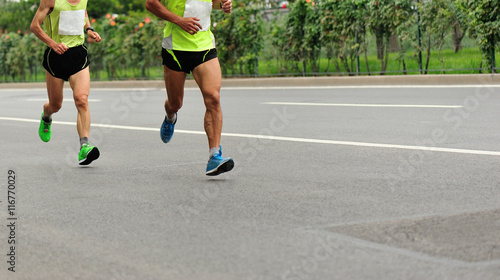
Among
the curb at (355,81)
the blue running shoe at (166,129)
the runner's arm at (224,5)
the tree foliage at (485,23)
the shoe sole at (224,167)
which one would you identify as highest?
the runner's arm at (224,5)

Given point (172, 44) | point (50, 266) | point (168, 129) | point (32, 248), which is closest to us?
point (50, 266)

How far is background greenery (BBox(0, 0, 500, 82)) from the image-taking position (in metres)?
18.0

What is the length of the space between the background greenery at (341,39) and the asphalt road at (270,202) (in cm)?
692

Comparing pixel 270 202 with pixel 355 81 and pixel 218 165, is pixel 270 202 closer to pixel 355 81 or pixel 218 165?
pixel 218 165

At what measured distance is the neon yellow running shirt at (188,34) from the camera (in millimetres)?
7031

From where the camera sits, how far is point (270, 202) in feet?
18.9

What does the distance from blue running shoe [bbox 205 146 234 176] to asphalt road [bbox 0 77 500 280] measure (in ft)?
0.38

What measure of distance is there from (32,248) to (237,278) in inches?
56.9

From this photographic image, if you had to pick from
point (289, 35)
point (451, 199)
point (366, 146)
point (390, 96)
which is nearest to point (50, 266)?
point (451, 199)

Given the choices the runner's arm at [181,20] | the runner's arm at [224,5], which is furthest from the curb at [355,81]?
the runner's arm at [181,20]

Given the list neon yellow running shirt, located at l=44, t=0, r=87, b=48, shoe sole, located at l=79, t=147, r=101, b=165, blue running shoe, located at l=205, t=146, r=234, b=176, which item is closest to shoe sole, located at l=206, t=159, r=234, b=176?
blue running shoe, located at l=205, t=146, r=234, b=176

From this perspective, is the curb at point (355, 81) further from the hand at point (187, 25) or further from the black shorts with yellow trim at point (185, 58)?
the hand at point (187, 25)

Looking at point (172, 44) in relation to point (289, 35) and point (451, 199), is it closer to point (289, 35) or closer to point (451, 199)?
point (451, 199)

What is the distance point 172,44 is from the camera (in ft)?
23.3
